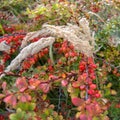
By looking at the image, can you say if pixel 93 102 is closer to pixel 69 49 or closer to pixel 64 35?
pixel 64 35

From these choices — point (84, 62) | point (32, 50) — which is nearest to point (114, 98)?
point (84, 62)

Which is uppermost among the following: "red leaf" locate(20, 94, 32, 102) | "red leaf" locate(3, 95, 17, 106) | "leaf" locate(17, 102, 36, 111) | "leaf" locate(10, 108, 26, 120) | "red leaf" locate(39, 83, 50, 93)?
"red leaf" locate(3, 95, 17, 106)

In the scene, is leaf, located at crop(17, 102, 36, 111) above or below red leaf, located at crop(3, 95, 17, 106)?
below

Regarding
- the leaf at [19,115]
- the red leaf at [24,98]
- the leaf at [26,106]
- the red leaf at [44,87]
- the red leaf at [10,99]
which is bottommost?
the leaf at [26,106]

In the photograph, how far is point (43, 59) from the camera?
175 centimetres

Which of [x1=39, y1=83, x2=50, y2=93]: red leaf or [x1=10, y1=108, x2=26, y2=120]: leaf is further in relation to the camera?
[x1=39, y1=83, x2=50, y2=93]: red leaf

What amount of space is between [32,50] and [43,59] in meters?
0.45

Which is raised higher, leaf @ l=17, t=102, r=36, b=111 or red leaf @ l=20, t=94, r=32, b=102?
red leaf @ l=20, t=94, r=32, b=102

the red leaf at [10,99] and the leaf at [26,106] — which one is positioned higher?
the red leaf at [10,99]

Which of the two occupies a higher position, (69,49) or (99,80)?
(69,49)

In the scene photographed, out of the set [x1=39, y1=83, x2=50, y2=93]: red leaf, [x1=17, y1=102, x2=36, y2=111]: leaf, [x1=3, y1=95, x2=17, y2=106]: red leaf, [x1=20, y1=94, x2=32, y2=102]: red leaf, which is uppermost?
[x1=3, y1=95, x2=17, y2=106]: red leaf

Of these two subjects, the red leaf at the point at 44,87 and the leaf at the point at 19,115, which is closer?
the leaf at the point at 19,115

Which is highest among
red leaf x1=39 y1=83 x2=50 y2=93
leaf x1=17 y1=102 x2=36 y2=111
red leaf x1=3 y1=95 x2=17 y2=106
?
red leaf x1=3 y1=95 x2=17 y2=106

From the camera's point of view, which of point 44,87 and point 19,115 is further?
point 44,87
